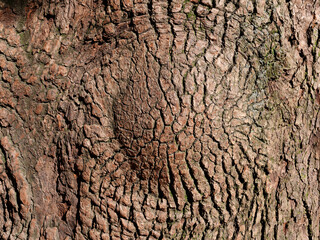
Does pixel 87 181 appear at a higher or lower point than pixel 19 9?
lower

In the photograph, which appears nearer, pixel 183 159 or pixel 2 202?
pixel 183 159

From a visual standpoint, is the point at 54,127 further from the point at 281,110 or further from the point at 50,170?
the point at 281,110

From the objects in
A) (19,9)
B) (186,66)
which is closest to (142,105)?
(186,66)

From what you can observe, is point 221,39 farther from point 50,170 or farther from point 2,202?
point 2,202

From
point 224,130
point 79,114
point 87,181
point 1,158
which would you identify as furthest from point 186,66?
point 1,158

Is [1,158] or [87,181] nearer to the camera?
[87,181]

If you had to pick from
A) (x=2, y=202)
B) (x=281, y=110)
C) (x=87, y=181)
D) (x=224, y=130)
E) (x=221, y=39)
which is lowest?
(x=2, y=202)
